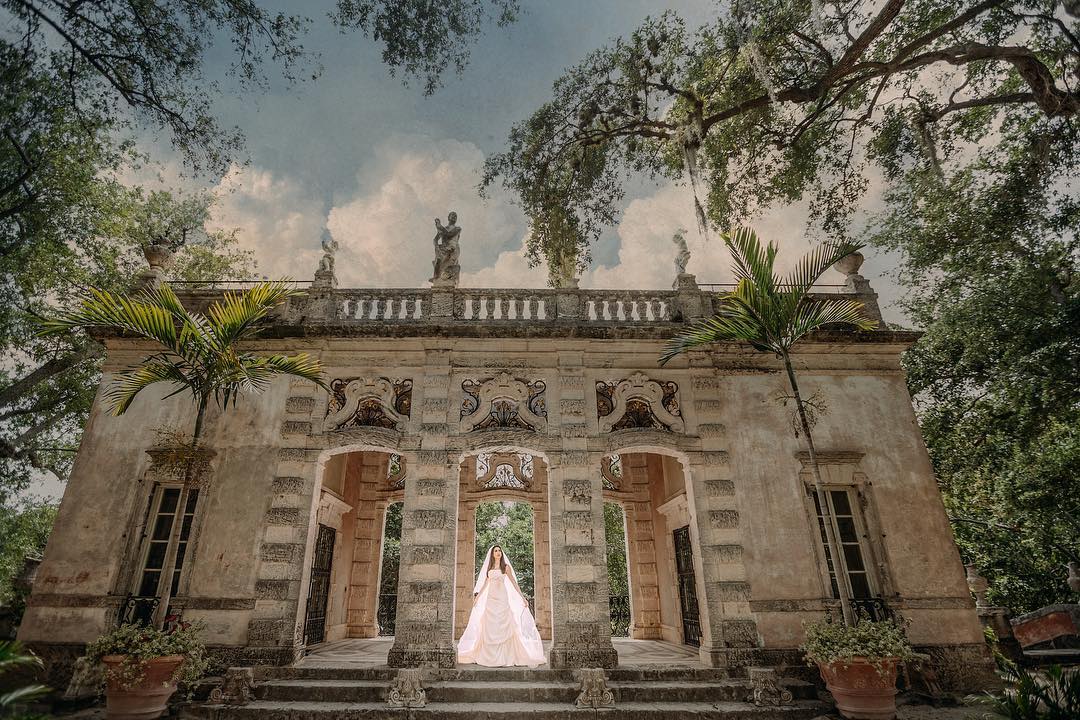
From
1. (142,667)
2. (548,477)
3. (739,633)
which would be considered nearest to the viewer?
(142,667)

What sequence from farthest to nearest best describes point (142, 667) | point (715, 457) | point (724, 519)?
point (715, 457), point (724, 519), point (142, 667)

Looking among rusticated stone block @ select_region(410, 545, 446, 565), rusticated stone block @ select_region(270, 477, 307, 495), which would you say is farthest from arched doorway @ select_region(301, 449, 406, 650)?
rusticated stone block @ select_region(410, 545, 446, 565)

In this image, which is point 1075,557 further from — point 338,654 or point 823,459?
point 338,654

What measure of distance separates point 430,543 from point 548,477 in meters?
2.27

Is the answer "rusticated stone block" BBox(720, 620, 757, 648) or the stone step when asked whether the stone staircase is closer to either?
the stone step

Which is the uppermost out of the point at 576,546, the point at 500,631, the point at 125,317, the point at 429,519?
the point at 125,317

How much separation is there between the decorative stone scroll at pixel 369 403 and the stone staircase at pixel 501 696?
3.73m

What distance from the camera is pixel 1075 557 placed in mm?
12047

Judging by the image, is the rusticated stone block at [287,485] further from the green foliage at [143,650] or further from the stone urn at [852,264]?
the stone urn at [852,264]

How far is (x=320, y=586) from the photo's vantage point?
408 inches

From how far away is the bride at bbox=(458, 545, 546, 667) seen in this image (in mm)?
8453

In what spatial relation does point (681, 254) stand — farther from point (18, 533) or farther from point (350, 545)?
point (18, 533)

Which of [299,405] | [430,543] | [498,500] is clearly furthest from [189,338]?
A: [498,500]

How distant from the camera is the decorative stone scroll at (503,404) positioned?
9203mm
